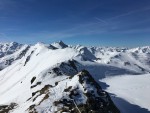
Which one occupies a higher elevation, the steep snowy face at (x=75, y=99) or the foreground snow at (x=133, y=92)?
the steep snowy face at (x=75, y=99)

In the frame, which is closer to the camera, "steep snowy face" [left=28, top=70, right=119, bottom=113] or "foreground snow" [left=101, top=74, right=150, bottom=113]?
"steep snowy face" [left=28, top=70, right=119, bottom=113]

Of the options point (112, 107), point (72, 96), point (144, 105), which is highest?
point (72, 96)

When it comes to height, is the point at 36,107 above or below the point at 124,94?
above

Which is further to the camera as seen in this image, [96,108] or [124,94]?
[124,94]

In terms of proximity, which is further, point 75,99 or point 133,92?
point 133,92

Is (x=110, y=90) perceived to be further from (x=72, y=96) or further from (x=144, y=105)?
(x=72, y=96)

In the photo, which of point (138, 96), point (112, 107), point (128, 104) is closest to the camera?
point (112, 107)

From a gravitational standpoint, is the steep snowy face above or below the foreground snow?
above

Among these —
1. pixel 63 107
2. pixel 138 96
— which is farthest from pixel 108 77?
pixel 63 107

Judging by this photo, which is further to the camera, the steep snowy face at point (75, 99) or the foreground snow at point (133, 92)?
the foreground snow at point (133, 92)

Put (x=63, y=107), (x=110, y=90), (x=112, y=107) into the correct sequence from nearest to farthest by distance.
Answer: (x=63, y=107), (x=112, y=107), (x=110, y=90)

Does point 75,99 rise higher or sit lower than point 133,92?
higher
